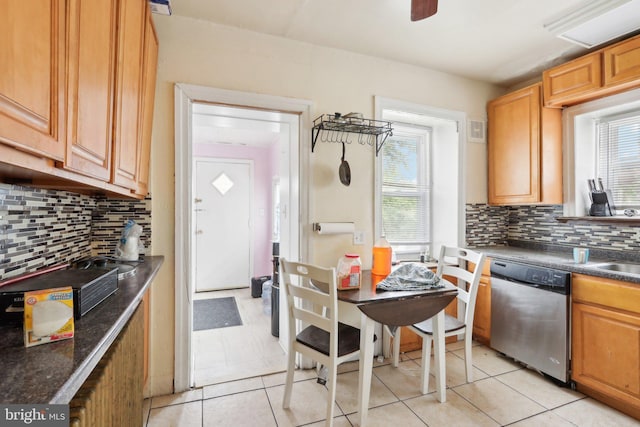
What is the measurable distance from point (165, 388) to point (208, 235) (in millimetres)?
2811

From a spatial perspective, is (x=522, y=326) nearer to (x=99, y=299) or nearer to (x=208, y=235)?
(x=99, y=299)

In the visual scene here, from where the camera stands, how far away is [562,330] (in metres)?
2.06

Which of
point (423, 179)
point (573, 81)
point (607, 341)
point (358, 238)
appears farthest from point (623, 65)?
point (358, 238)

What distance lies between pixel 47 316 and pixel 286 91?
6.36 ft

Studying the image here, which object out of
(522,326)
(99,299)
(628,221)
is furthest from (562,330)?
(99,299)

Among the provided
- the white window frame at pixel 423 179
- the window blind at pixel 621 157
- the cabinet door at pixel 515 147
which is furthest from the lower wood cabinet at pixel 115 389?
the window blind at pixel 621 157

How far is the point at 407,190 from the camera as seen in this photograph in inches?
119

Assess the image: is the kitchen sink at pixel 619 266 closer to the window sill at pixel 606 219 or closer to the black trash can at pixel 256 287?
the window sill at pixel 606 219

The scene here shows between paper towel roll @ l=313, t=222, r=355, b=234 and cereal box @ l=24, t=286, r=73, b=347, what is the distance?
5.37ft

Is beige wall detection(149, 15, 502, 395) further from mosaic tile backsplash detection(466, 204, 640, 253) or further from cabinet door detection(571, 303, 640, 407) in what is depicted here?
cabinet door detection(571, 303, 640, 407)

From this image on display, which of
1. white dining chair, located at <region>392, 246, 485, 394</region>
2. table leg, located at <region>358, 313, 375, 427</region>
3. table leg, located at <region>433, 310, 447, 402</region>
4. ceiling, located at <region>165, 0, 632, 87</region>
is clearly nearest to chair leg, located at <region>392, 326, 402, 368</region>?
white dining chair, located at <region>392, 246, 485, 394</region>

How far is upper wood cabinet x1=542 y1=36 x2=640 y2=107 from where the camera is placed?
2053 millimetres

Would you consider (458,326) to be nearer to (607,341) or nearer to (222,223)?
(607,341)

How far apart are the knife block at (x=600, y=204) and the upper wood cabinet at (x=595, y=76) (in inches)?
29.2
